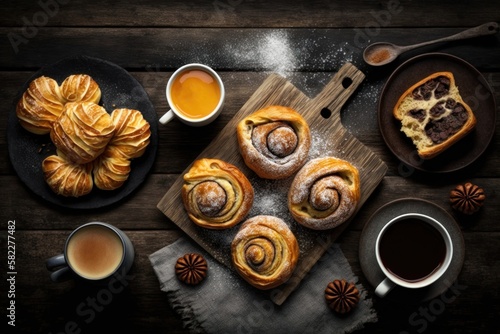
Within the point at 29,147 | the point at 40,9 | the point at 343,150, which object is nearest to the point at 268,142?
the point at 343,150

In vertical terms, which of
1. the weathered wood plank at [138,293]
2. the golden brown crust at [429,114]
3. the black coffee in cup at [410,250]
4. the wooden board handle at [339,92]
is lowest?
the weathered wood plank at [138,293]

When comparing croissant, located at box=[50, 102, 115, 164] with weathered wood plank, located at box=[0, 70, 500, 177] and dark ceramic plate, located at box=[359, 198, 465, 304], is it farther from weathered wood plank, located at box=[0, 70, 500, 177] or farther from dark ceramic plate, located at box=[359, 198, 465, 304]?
dark ceramic plate, located at box=[359, 198, 465, 304]

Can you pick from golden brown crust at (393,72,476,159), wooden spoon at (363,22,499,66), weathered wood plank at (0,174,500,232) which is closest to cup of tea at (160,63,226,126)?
weathered wood plank at (0,174,500,232)

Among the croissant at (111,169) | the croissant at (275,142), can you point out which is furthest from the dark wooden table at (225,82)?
the croissant at (275,142)

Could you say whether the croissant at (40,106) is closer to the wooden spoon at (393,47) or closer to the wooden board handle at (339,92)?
the wooden board handle at (339,92)

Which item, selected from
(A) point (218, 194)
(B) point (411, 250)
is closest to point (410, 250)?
(B) point (411, 250)

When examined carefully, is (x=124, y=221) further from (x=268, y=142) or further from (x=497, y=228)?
(x=497, y=228)

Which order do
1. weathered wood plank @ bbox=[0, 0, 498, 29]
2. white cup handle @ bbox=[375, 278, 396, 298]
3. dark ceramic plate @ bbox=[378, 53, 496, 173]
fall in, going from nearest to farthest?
white cup handle @ bbox=[375, 278, 396, 298] < dark ceramic plate @ bbox=[378, 53, 496, 173] < weathered wood plank @ bbox=[0, 0, 498, 29]
